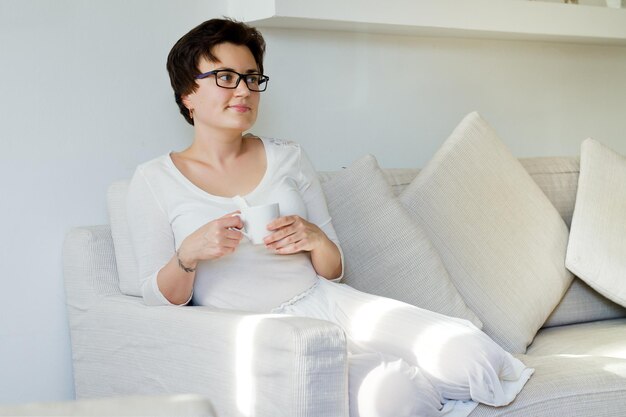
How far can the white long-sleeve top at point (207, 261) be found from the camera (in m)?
2.09

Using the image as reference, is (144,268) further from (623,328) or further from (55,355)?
(623,328)

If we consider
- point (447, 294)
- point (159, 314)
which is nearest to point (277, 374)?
point (159, 314)

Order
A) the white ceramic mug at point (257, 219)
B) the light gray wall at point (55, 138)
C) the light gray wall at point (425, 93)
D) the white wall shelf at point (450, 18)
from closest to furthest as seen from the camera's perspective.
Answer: the white ceramic mug at point (257, 219) < the light gray wall at point (55, 138) < the white wall shelf at point (450, 18) < the light gray wall at point (425, 93)

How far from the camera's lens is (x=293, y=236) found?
6.68ft

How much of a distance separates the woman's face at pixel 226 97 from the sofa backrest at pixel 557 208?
0.90 feet

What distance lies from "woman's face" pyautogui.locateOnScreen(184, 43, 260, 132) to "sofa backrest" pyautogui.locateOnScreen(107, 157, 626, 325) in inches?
10.8

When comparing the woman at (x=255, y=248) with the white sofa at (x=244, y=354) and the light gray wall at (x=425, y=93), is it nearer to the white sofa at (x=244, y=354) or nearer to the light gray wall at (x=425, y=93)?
the white sofa at (x=244, y=354)

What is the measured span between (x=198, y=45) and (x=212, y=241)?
1.77ft

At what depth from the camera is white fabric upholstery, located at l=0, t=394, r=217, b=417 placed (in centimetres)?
105

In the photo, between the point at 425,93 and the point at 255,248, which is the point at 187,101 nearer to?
the point at 255,248

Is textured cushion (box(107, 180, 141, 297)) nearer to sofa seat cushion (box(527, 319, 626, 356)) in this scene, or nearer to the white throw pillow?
sofa seat cushion (box(527, 319, 626, 356))

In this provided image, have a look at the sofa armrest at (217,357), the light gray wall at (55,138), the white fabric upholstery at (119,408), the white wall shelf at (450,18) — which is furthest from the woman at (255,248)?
the white fabric upholstery at (119,408)

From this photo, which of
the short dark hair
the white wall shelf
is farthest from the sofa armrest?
the white wall shelf

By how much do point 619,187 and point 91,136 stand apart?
4.94 ft
